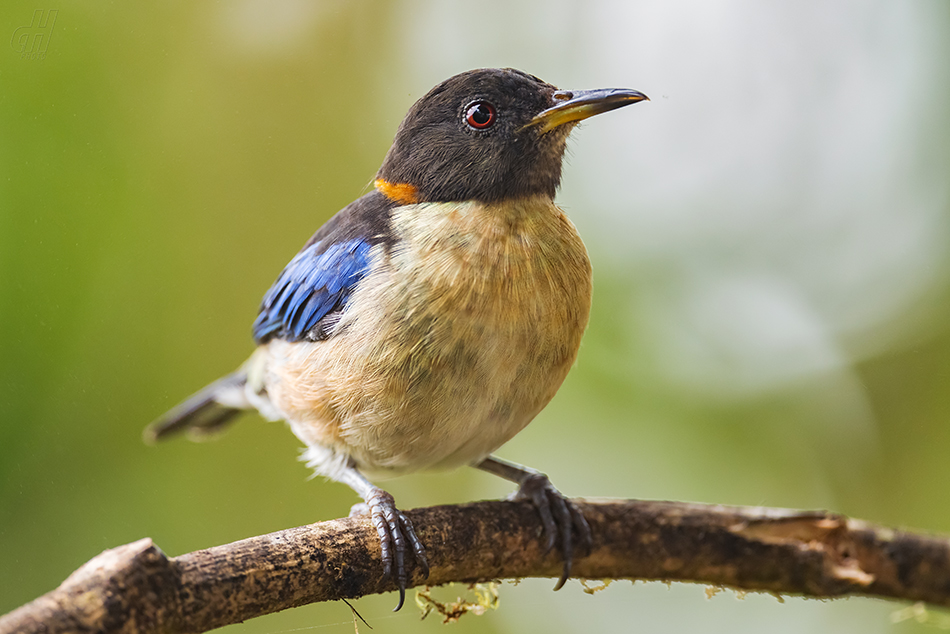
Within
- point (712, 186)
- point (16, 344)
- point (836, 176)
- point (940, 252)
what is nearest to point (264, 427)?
point (16, 344)

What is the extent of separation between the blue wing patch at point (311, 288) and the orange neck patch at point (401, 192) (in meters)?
0.25

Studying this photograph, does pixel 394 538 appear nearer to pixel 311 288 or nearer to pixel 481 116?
pixel 311 288

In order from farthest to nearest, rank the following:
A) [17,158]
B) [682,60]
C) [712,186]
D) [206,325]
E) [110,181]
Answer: [712,186], [682,60], [206,325], [110,181], [17,158]

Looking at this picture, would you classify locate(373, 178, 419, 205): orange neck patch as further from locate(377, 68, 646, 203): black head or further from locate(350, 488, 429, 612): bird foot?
locate(350, 488, 429, 612): bird foot

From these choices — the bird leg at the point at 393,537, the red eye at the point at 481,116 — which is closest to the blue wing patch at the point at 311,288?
the red eye at the point at 481,116

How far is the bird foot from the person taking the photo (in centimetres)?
263

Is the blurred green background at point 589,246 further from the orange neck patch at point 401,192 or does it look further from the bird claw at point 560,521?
the bird claw at point 560,521

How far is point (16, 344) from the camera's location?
2965mm

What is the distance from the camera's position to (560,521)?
319 centimetres

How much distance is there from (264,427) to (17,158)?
2044 millimetres

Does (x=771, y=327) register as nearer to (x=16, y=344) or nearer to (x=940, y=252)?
(x=940, y=252)

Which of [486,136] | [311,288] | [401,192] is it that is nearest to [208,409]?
[311,288]

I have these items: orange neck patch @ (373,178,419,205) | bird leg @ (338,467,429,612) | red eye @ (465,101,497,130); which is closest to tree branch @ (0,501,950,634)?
bird leg @ (338,467,429,612)

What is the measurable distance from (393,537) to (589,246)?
2.08 m
